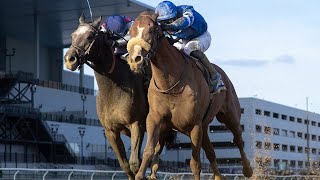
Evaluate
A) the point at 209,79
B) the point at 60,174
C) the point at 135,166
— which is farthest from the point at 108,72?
the point at 60,174

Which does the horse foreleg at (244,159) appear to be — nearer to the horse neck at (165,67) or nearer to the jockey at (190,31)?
the jockey at (190,31)

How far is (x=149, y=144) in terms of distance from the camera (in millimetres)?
6844

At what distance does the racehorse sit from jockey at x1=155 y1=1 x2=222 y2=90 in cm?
72

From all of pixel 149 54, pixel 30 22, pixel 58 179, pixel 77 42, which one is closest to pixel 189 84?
pixel 149 54

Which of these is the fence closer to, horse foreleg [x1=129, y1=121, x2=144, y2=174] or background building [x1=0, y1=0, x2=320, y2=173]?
horse foreleg [x1=129, y1=121, x2=144, y2=174]

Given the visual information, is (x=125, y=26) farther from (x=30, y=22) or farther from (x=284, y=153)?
(x=284, y=153)

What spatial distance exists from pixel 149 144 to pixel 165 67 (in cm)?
79

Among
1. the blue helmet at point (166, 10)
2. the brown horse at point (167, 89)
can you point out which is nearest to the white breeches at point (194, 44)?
the brown horse at point (167, 89)

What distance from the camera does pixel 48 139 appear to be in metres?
53.4

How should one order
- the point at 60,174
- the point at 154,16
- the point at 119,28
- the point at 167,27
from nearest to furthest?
the point at 154,16, the point at 167,27, the point at 119,28, the point at 60,174

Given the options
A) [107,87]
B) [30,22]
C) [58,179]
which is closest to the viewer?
[107,87]

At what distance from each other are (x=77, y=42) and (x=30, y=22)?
54249 mm

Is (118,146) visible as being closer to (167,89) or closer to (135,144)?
(135,144)

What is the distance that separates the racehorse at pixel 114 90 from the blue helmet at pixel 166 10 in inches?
32.9
